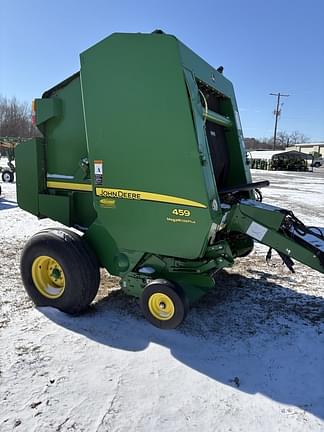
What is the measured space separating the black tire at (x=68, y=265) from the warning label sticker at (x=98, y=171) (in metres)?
0.57

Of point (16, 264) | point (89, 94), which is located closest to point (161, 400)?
point (89, 94)

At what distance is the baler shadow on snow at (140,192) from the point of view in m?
3.07

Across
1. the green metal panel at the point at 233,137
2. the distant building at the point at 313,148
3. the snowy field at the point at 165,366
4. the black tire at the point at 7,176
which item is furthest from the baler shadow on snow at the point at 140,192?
the distant building at the point at 313,148

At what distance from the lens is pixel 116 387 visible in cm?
244

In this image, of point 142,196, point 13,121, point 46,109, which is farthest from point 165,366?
point 13,121

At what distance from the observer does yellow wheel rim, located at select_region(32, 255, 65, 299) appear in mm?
3584

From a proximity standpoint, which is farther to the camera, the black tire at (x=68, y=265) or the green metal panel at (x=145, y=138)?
the black tire at (x=68, y=265)

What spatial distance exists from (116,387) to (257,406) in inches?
35.8

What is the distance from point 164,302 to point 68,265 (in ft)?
3.08

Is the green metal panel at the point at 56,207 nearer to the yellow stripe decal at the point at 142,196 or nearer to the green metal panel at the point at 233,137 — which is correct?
the yellow stripe decal at the point at 142,196

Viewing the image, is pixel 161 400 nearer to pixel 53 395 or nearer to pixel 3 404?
pixel 53 395

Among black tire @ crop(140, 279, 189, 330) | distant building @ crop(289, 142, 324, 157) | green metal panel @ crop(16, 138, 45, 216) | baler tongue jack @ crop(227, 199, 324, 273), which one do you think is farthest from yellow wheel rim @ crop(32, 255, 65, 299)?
distant building @ crop(289, 142, 324, 157)

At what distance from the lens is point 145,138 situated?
3.17 metres

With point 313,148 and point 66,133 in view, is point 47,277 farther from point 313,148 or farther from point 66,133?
point 313,148
